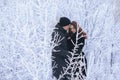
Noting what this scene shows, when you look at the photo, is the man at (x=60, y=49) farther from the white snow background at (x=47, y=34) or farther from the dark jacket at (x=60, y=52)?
the white snow background at (x=47, y=34)

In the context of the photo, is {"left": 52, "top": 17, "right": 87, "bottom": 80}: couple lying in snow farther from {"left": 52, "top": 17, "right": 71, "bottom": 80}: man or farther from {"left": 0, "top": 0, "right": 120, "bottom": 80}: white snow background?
{"left": 0, "top": 0, "right": 120, "bottom": 80}: white snow background

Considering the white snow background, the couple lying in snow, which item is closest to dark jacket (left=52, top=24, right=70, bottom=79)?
the couple lying in snow

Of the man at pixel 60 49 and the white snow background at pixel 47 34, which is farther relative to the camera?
the white snow background at pixel 47 34

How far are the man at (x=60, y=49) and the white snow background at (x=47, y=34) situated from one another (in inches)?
7.7

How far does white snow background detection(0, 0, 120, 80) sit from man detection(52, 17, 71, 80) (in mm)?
196

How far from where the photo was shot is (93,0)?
7742 millimetres

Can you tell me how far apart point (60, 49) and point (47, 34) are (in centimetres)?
65

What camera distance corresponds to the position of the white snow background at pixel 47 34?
631 centimetres

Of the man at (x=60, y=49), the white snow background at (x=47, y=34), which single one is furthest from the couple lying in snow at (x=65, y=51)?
the white snow background at (x=47, y=34)

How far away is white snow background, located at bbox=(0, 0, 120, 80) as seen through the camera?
631 cm

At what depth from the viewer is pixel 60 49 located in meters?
5.70

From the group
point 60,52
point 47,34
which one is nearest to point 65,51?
point 60,52

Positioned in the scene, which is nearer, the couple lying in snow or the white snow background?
the couple lying in snow

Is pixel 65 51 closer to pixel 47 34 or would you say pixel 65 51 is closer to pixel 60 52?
pixel 60 52
